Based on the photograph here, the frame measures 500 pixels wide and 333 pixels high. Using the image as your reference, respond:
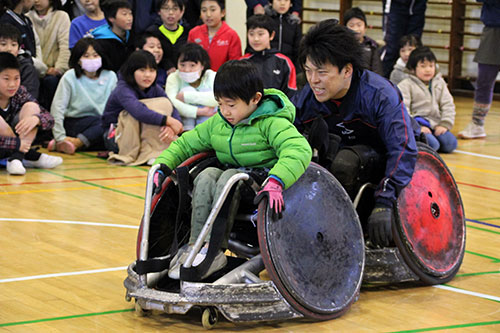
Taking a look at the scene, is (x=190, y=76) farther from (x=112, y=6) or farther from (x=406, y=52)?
(x=406, y=52)

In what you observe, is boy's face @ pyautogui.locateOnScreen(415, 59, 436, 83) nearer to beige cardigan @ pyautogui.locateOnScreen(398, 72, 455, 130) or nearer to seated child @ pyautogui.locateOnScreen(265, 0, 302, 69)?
beige cardigan @ pyautogui.locateOnScreen(398, 72, 455, 130)

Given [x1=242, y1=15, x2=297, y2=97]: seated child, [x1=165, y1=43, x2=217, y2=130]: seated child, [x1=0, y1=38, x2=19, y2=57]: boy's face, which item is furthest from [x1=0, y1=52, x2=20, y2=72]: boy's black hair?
[x1=242, y1=15, x2=297, y2=97]: seated child

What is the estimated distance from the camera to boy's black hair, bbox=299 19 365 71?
12.4ft

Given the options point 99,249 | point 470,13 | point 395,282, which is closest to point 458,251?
point 395,282

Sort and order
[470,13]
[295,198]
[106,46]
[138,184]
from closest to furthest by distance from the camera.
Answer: [295,198] → [138,184] → [106,46] → [470,13]

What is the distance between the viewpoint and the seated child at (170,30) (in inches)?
325

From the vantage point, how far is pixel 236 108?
11.8ft

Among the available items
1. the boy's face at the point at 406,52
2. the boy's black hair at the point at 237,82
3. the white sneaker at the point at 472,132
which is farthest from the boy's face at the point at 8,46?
the white sneaker at the point at 472,132

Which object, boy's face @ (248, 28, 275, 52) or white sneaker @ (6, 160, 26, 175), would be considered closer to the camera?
white sneaker @ (6, 160, 26, 175)

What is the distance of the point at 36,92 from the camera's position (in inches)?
295

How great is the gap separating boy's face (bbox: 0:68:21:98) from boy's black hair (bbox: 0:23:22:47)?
29.3 inches

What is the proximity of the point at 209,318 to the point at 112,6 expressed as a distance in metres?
5.36

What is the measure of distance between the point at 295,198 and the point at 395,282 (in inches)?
28.9

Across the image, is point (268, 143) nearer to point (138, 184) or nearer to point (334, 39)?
point (334, 39)
